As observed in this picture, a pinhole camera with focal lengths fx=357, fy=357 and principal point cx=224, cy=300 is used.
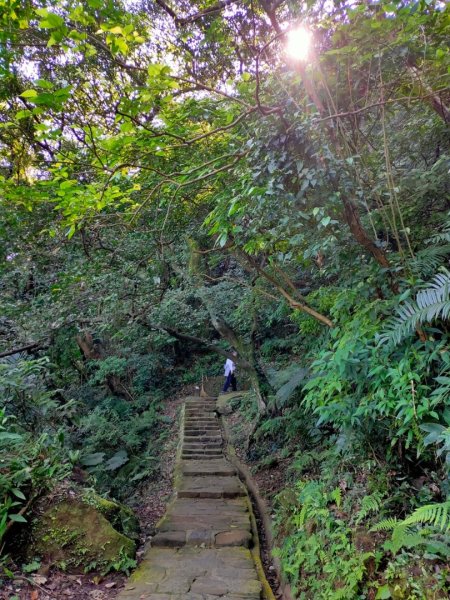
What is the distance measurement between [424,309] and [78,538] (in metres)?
4.04

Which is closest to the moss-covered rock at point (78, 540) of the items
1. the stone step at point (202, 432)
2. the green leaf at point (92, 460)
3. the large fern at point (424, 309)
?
Result: the green leaf at point (92, 460)

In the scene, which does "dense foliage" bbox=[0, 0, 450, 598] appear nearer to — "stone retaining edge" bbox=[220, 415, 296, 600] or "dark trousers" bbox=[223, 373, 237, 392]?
"stone retaining edge" bbox=[220, 415, 296, 600]

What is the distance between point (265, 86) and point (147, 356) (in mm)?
12900

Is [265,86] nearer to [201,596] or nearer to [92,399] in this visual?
[201,596]

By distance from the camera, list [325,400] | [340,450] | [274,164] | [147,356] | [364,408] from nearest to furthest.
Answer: [364,408] → [274,164] → [325,400] → [340,450] → [147,356]

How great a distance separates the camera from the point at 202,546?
453cm

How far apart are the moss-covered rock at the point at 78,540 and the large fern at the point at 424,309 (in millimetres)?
3586

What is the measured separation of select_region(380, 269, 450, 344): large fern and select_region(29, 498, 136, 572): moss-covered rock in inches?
141

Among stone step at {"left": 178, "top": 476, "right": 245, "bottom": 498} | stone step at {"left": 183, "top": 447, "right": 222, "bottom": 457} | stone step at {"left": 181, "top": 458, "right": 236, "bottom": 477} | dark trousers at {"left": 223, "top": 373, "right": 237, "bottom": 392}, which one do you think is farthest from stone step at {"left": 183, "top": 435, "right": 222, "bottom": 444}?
dark trousers at {"left": 223, "top": 373, "right": 237, "bottom": 392}

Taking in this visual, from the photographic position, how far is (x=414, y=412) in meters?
2.55

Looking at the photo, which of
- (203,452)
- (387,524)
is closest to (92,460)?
(203,452)

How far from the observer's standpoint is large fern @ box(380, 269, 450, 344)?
2.59m

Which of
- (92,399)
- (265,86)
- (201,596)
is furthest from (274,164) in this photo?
(92,399)

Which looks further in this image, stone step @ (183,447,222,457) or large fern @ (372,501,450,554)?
stone step @ (183,447,222,457)
